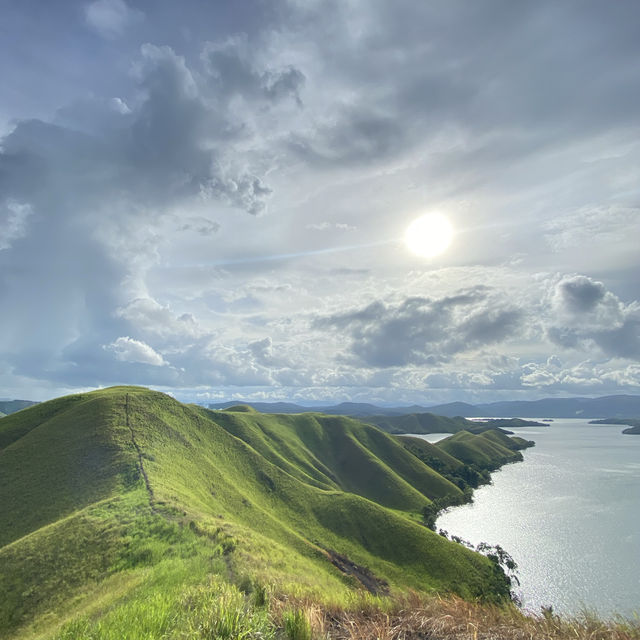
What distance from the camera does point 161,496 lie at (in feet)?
163

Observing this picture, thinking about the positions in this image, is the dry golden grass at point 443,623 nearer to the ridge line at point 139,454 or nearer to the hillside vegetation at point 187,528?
the hillside vegetation at point 187,528

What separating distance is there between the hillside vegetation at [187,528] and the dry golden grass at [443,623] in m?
0.66

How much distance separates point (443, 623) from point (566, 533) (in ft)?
428

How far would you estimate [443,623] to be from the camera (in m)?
11.0

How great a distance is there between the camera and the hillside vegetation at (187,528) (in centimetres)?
1469

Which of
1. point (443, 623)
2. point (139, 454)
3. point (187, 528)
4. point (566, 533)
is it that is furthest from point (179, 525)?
point (566, 533)

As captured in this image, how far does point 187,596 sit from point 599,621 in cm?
1301

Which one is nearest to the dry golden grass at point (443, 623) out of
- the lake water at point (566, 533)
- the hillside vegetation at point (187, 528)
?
the hillside vegetation at point (187, 528)

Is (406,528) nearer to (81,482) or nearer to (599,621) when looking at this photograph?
(81,482)

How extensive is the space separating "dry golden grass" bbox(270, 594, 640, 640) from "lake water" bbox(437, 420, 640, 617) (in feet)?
131

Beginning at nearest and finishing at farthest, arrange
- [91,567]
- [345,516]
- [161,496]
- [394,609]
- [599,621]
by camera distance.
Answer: [599,621] < [394,609] < [91,567] < [161,496] < [345,516]

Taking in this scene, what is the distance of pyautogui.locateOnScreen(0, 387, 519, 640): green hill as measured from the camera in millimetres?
20203

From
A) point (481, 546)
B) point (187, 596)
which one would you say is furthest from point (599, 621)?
point (481, 546)

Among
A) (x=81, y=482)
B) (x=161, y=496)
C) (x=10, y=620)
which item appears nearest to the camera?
(x=10, y=620)
